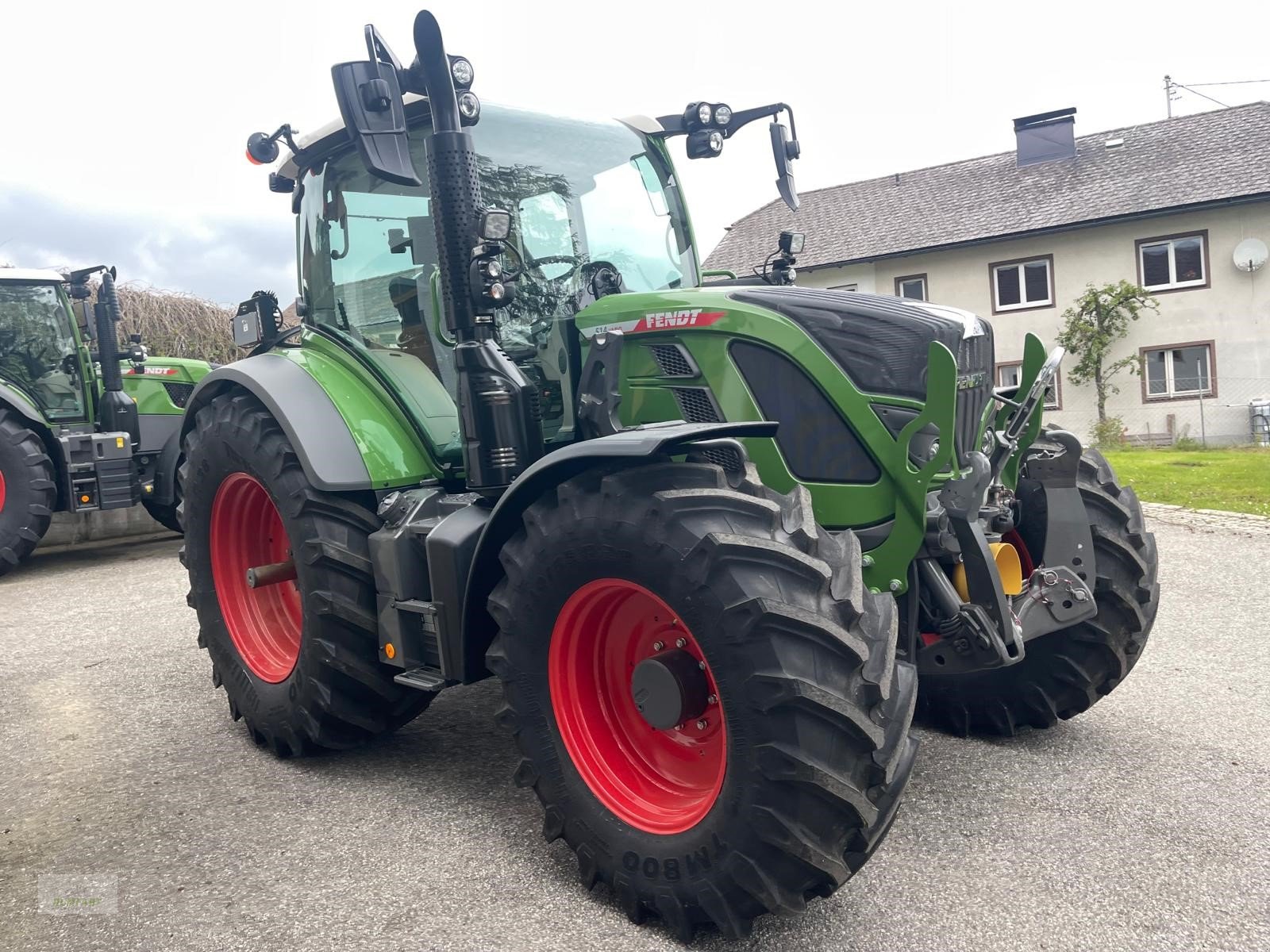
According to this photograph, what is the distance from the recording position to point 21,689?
546 centimetres

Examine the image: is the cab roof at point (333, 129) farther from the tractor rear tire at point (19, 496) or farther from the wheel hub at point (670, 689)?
the tractor rear tire at point (19, 496)

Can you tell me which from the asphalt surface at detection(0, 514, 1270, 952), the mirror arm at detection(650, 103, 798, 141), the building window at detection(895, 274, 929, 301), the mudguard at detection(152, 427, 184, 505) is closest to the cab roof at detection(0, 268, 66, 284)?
the mudguard at detection(152, 427, 184, 505)

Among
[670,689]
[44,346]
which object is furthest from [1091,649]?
[44,346]

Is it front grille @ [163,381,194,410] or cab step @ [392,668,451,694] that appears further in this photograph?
front grille @ [163,381,194,410]

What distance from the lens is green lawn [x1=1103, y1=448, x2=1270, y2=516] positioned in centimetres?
1041

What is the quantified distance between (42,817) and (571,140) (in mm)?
3171

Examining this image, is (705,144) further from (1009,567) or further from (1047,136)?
(1047,136)

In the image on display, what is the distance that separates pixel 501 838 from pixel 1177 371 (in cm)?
2227

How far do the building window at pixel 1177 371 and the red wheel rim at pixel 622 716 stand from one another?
21.4 meters

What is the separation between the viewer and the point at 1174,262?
2169 cm

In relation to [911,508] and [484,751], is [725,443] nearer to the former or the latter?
[911,508]

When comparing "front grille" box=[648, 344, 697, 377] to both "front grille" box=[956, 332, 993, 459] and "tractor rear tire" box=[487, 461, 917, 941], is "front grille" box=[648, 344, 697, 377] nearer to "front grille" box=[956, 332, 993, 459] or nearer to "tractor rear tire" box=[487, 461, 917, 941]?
"tractor rear tire" box=[487, 461, 917, 941]

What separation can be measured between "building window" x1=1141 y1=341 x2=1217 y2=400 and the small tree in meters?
0.39

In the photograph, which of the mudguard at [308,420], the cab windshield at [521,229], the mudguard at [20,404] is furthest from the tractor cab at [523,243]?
the mudguard at [20,404]
